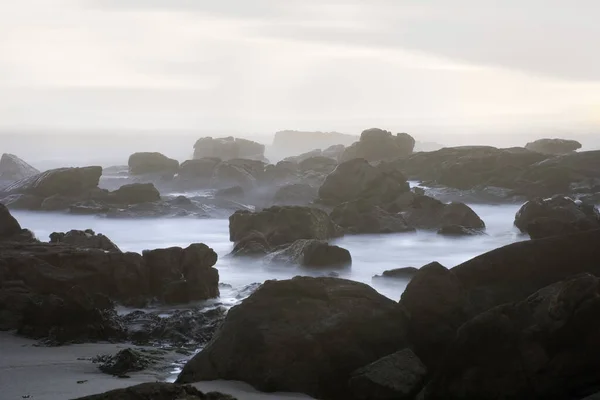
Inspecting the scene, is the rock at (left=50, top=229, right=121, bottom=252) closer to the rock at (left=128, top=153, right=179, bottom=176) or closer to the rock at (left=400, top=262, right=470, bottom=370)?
the rock at (left=400, top=262, right=470, bottom=370)

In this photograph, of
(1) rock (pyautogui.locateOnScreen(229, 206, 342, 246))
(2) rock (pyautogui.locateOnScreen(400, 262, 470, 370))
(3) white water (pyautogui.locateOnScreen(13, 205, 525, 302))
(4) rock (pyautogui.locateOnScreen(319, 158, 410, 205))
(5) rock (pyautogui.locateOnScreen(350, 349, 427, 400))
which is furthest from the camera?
(4) rock (pyautogui.locateOnScreen(319, 158, 410, 205))

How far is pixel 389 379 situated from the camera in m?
10.4

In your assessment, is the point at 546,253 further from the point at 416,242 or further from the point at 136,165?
the point at 136,165

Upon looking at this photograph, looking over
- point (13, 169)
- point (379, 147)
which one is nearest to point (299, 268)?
point (379, 147)

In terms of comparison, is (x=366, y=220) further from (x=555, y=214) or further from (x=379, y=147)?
(x=379, y=147)

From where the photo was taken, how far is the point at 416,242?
34.5 m

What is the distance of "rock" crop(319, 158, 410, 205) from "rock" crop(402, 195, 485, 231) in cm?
310

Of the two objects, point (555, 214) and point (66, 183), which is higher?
point (66, 183)

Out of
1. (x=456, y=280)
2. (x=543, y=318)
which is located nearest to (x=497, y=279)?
(x=456, y=280)

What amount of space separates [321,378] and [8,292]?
26.4 ft

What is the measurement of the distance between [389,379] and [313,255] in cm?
1562

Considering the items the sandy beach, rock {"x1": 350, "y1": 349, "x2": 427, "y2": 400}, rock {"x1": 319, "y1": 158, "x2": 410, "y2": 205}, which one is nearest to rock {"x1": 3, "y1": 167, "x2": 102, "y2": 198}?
rock {"x1": 319, "y1": 158, "x2": 410, "y2": 205}

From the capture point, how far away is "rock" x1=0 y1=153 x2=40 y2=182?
7256 centimetres

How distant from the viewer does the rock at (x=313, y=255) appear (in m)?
26.0
